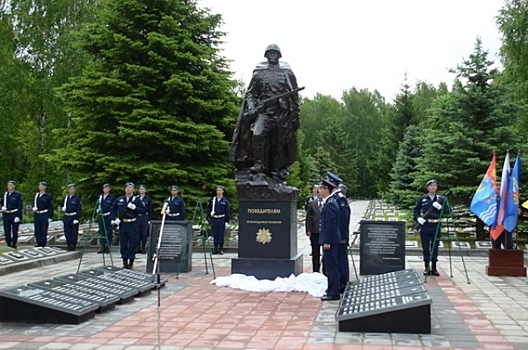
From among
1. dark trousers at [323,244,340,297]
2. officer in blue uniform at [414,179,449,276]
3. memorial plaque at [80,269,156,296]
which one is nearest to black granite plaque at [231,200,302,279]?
dark trousers at [323,244,340,297]

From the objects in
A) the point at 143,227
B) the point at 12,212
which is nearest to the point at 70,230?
the point at 12,212

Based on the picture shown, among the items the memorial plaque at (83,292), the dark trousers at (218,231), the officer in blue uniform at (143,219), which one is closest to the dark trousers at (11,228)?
the officer in blue uniform at (143,219)

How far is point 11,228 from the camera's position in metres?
17.0

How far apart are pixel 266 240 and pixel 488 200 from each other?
4906mm

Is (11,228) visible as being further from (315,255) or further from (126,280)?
(315,255)

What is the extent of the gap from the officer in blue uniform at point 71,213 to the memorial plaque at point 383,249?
8.35m

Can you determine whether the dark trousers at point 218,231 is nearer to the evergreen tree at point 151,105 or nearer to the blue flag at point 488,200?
the evergreen tree at point 151,105

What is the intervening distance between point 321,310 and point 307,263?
6.53 metres

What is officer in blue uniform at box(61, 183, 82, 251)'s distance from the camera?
16734 mm

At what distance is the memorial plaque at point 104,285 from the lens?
911 centimetres

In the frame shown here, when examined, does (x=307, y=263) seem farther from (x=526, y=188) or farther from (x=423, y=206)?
(x=526, y=188)

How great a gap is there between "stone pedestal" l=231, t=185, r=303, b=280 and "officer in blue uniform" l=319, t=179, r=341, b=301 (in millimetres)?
1804

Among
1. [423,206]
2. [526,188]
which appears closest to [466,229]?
[526,188]

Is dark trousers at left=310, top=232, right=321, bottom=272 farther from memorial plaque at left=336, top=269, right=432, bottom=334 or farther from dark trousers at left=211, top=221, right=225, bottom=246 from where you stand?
memorial plaque at left=336, top=269, right=432, bottom=334
